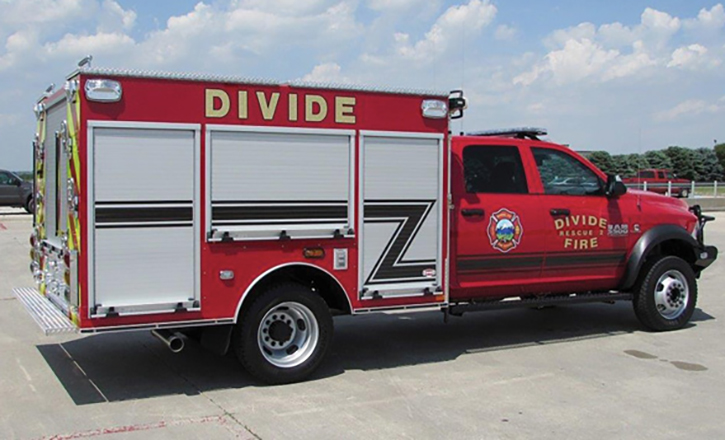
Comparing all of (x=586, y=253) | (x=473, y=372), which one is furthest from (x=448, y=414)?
(x=586, y=253)

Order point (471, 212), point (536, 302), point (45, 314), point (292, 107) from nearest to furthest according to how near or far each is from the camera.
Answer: point (45, 314), point (292, 107), point (471, 212), point (536, 302)

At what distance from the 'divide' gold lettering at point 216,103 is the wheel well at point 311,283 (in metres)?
1.35

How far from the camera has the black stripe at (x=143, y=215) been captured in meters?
5.88

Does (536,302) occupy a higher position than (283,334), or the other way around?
(536,302)

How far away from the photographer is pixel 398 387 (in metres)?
6.54

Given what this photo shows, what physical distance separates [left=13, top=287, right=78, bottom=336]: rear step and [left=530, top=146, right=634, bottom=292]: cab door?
458cm

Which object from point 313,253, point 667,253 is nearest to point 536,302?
point 667,253

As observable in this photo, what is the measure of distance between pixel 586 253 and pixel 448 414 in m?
3.18

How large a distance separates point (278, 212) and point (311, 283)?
859 mm

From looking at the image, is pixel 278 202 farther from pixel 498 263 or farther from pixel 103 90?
pixel 498 263

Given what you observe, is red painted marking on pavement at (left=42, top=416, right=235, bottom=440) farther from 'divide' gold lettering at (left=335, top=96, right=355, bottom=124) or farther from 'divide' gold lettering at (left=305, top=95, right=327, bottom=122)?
'divide' gold lettering at (left=335, top=96, right=355, bottom=124)

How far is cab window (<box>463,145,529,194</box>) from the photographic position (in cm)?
768

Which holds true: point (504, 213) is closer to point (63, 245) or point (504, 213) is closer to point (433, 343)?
point (433, 343)

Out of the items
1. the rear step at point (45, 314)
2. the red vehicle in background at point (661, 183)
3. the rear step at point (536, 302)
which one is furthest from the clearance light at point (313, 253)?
the red vehicle in background at point (661, 183)
